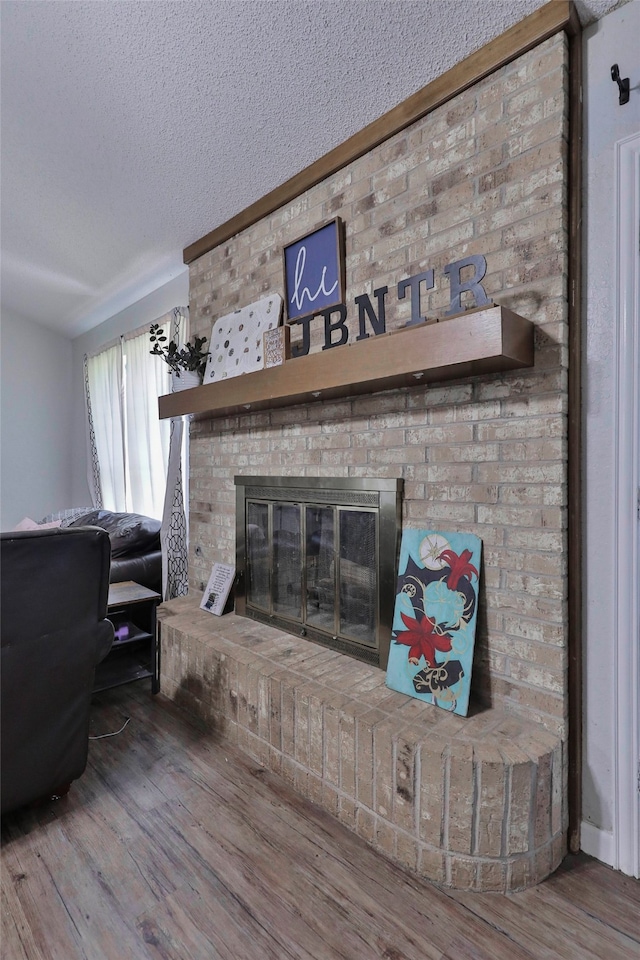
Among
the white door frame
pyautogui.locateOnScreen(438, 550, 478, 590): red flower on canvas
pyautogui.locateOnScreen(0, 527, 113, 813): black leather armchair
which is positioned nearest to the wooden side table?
pyautogui.locateOnScreen(0, 527, 113, 813): black leather armchair

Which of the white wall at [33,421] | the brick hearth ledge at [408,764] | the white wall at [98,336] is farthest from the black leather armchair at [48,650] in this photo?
the white wall at [33,421]

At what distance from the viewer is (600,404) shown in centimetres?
144

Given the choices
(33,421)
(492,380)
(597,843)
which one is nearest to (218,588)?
(492,380)

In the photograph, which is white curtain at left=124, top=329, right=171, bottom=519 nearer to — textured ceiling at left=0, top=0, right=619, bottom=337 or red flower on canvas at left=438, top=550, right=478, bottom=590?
textured ceiling at left=0, top=0, right=619, bottom=337

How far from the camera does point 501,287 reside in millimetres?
1584

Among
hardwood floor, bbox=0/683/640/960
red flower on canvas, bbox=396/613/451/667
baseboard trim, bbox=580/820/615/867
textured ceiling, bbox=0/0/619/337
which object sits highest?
textured ceiling, bbox=0/0/619/337

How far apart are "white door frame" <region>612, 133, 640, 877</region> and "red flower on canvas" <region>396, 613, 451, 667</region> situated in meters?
0.51

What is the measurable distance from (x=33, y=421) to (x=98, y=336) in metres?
1.21

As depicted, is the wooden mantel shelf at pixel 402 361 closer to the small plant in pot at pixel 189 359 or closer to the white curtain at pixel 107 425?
the small plant in pot at pixel 189 359

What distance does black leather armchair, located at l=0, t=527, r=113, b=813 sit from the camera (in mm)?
1477

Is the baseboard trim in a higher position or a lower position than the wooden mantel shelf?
lower

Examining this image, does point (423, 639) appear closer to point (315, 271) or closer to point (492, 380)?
point (492, 380)

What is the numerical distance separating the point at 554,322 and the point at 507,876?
1584mm

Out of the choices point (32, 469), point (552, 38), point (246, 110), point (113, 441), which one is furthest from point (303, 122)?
point (32, 469)
